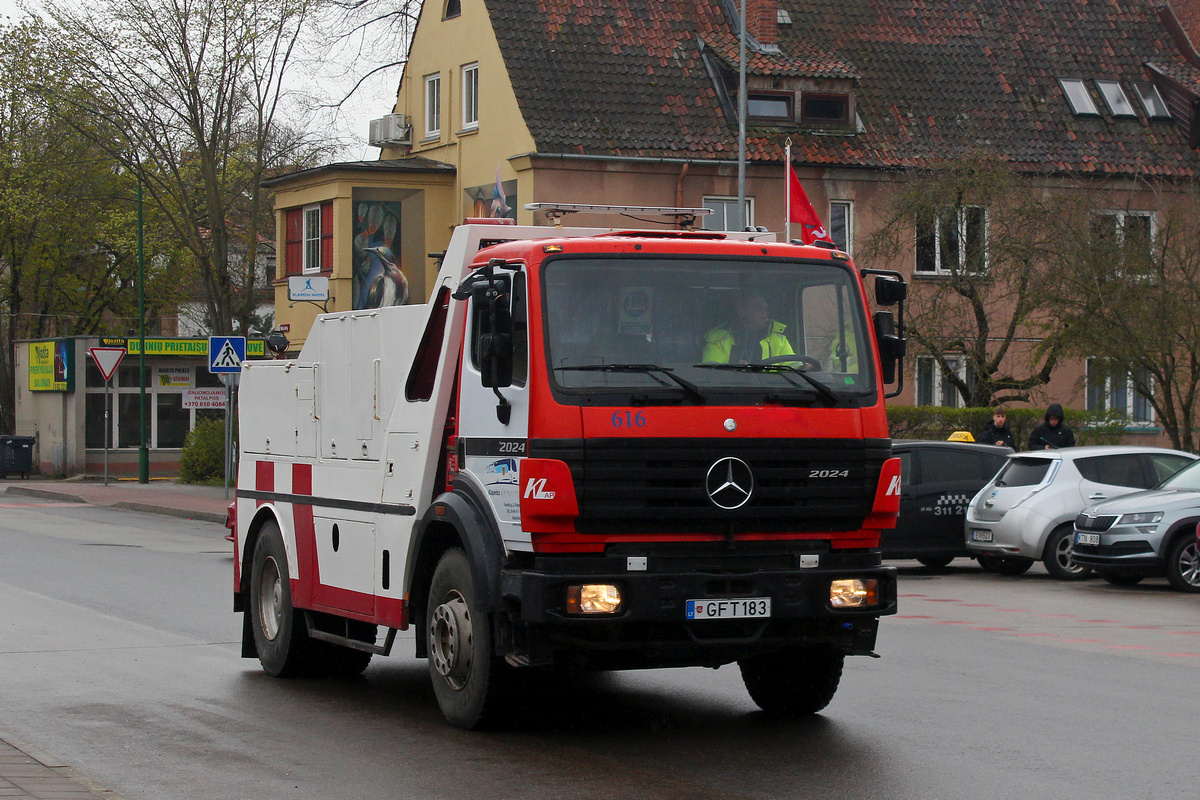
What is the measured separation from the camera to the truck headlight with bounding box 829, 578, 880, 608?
823 centimetres

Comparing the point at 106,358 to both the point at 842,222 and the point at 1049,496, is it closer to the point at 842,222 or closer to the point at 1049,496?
the point at 842,222

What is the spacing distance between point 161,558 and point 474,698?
12852 mm

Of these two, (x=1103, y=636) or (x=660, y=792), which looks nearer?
(x=660, y=792)

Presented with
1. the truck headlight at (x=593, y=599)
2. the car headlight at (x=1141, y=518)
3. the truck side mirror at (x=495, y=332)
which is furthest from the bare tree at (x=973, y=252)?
the truck headlight at (x=593, y=599)

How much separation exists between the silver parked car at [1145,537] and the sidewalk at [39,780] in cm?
1238

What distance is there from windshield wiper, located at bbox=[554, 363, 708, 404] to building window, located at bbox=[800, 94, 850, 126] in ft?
99.3

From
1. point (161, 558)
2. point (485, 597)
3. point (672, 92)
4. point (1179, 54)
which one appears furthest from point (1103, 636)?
point (1179, 54)

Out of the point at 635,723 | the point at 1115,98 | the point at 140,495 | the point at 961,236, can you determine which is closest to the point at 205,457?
the point at 140,495

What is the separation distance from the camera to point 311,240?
39.9 meters

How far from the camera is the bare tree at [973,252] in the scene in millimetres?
30500

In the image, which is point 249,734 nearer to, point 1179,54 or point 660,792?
point 660,792

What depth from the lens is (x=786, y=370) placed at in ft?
27.3

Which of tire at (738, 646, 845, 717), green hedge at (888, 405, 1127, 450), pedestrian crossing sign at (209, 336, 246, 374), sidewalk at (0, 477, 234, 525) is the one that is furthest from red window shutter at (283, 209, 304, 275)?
tire at (738, 646, 845, 717)

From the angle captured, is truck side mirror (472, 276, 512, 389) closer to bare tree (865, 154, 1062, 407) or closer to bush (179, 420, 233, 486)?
bare tree (865, 154, 1062, 407)
